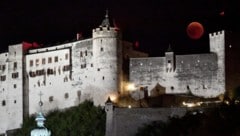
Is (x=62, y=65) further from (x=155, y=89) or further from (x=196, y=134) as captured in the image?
(x=196, y=134)

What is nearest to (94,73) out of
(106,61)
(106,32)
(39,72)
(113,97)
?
(106,61)

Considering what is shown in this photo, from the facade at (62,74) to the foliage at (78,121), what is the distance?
3.18 ft

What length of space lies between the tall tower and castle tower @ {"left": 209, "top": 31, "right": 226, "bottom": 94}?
755 cm

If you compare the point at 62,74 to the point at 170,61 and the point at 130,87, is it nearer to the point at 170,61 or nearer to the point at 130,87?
the point at 130,87

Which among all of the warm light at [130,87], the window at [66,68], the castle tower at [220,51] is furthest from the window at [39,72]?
the castle tower at [220,51]

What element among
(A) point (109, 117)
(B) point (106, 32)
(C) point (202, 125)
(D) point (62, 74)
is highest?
(B) point (106, 32)

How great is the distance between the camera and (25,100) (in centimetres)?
8569

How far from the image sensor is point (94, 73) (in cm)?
7919

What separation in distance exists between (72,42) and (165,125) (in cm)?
1602

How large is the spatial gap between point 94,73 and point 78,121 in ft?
13.7

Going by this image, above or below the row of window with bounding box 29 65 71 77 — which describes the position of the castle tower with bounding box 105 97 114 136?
below

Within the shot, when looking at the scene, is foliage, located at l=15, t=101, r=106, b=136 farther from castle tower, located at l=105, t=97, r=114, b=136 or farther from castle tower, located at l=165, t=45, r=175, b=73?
castle tower, located at l=165, t=45, r=175, b=73

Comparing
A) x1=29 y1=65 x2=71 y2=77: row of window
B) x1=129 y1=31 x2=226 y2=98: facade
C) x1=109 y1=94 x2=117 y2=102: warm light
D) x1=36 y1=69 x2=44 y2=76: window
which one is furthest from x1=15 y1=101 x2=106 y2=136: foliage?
x1=129 y1=31 x2=226 y2=98: facade

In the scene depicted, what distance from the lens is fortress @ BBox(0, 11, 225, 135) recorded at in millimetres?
76750
